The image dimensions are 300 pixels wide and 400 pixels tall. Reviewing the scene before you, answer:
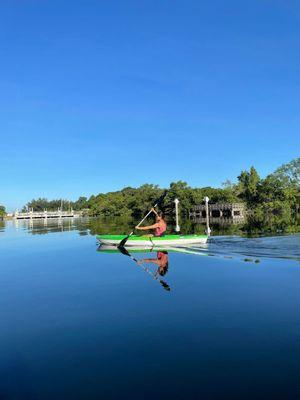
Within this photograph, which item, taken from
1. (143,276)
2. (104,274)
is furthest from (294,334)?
(104,274)

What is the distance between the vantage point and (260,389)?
582cm

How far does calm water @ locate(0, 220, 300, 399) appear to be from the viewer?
20.0 ft

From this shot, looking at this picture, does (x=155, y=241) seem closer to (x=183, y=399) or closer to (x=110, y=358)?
(x=110, y=358)

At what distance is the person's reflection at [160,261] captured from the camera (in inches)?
653

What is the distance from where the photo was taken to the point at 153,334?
8367 mm

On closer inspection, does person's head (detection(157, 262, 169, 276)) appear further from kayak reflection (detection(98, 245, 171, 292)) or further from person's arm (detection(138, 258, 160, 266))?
person's arm (detection(138, 258, 160, 266))

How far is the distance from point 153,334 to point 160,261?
11097 millimetres

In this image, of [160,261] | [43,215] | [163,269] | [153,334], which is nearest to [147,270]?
[163,269]

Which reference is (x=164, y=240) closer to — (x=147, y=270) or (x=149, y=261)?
(x=149, y=261)

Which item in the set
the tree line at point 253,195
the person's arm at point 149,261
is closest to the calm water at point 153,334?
the person's arm at point 149,261

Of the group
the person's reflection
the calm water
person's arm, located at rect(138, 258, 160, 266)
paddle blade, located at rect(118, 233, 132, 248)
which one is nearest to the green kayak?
Answer: paddle blade, located at rect(118, 233, 132, 248)

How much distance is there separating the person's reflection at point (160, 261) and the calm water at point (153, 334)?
454mm

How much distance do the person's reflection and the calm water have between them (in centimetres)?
45

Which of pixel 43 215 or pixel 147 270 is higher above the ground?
pixel 43 215
